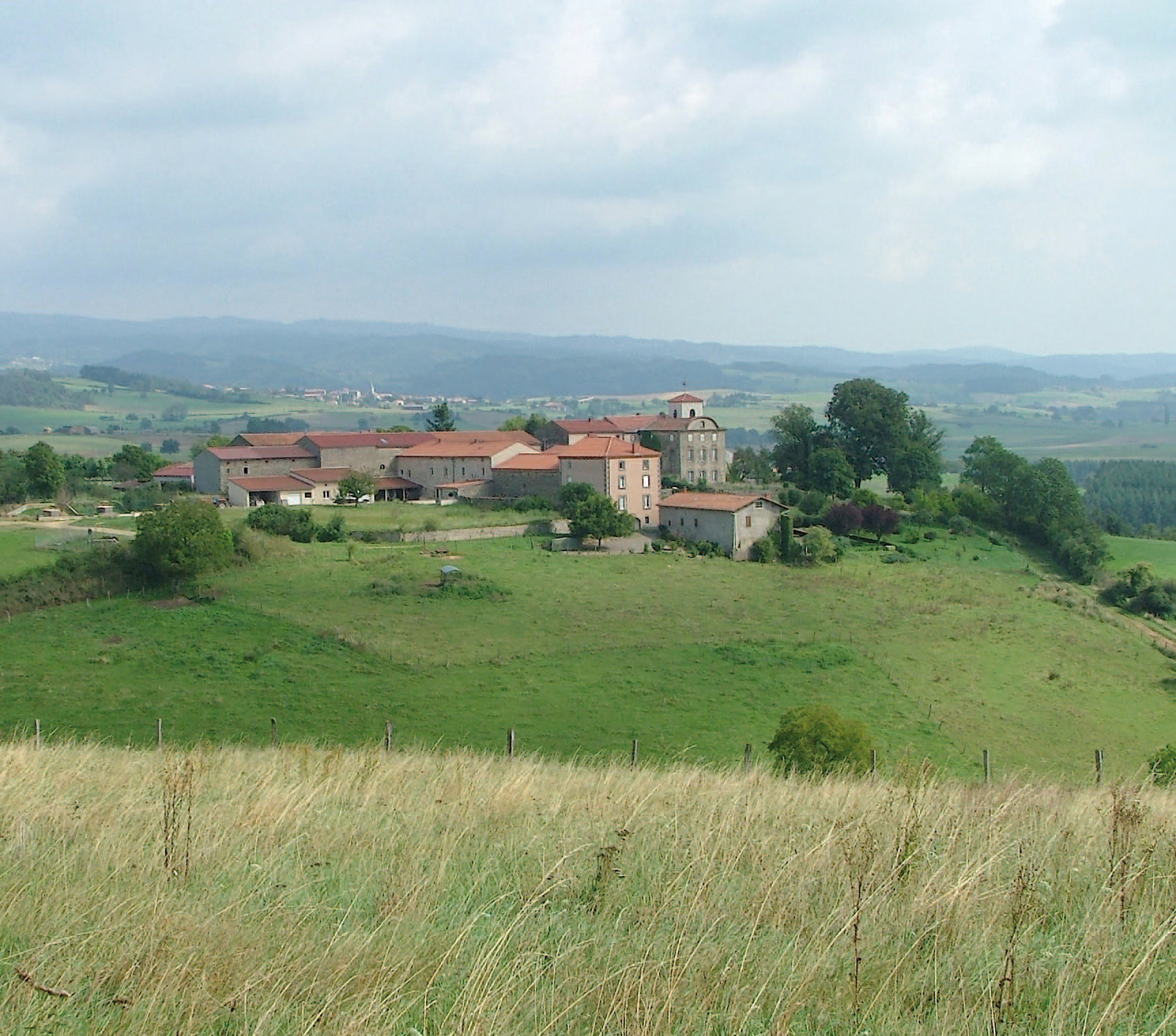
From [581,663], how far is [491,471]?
89.9ft

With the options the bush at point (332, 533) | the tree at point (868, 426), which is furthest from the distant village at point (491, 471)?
the tree at point (868, 426)

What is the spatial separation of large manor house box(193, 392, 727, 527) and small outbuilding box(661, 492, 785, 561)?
2.50m

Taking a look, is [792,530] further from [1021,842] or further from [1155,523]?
[1155,523]

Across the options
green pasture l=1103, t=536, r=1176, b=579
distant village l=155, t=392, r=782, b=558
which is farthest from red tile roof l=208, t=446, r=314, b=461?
green pasture l=1103, t=536, r=1176, b=579

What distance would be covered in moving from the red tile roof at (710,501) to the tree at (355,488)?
14689mm

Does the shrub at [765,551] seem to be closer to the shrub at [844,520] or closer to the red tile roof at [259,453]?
the shrub at [844,520]

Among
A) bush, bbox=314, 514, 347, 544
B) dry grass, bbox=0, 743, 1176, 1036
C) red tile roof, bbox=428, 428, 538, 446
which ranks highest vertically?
dry grass, bbox=0, 743, 1176, 1036

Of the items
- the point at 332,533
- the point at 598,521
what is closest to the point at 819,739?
the point at 598,521

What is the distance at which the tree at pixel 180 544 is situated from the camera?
34.2 metres

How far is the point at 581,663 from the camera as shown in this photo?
28734 millimetres

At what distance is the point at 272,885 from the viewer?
14.0ft

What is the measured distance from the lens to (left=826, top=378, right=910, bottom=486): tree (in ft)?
219

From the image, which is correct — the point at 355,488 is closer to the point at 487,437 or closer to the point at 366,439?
the point at 366,439

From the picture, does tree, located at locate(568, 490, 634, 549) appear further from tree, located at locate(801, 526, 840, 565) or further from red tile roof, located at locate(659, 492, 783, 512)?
tree, located at locate(801, 526, 840, 565)
